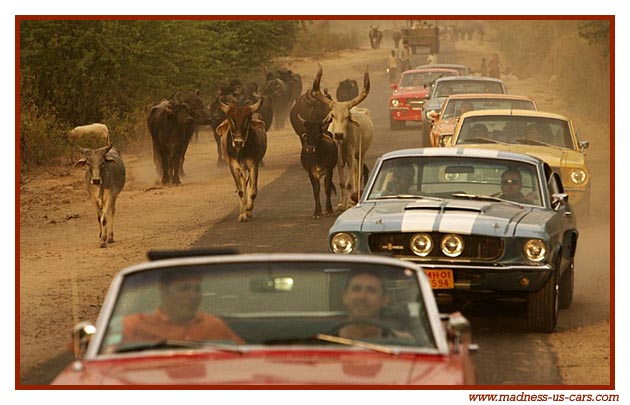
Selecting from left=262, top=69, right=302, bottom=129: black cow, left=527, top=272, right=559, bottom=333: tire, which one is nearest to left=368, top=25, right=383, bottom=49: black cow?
left=262, top=69, right=302, bottom=129: black cow

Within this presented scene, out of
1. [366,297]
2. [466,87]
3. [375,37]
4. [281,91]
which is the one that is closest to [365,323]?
[366,297]

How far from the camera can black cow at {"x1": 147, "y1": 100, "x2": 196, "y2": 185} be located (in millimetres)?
A: 29828

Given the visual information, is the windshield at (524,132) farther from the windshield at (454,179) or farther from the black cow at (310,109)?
the black cow at (310,109)

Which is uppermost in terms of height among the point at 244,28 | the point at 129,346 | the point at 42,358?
the point at 244,28

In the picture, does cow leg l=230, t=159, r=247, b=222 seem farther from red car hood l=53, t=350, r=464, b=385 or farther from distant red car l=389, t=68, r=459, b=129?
distant red car l=389, t=68, r=459, b=129

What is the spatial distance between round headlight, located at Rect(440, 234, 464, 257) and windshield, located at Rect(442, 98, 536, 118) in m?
13.0

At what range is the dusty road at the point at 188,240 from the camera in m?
11.8

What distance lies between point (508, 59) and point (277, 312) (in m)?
81.4

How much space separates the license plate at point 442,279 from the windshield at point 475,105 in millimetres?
13085

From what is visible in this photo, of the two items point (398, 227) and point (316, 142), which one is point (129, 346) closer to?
point (398, 227)

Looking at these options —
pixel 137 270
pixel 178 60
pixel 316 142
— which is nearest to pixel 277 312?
pixel 137 270

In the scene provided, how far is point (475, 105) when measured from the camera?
1006 inches

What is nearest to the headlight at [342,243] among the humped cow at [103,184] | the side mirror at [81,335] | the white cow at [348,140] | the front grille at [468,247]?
the front grille at [468,247]

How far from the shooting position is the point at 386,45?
116875 millimetres
